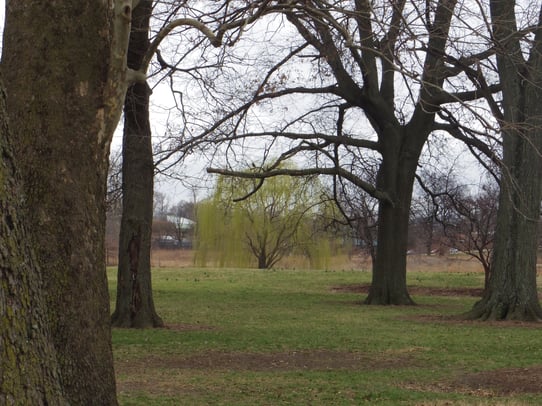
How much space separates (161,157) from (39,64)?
35.5ft

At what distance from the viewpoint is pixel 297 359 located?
1159cm

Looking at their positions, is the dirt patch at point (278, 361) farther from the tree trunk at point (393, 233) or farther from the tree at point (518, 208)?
the tree trunk at point (393, 233)

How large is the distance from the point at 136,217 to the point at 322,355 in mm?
4929

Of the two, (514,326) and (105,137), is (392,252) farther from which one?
(105,137)

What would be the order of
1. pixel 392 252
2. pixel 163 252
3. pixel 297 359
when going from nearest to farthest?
pixel 297 359
pixel 392 252
pixel 163 252

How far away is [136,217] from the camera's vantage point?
15.0 metres

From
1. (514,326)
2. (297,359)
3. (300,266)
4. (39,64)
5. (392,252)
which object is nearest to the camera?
(39,64)

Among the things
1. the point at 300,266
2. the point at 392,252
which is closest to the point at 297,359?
the point at 392,252

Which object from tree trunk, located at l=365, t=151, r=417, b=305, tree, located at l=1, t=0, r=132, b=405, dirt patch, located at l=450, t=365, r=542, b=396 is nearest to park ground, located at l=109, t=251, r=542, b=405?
dirt patch, located at l=450, t=365, r=542, b=396

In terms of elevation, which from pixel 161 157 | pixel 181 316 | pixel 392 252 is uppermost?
pixel 161 157

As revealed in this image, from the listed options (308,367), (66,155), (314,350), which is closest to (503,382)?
(308,367)

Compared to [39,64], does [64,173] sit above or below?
below

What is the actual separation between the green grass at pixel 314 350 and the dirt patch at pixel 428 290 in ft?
10.5

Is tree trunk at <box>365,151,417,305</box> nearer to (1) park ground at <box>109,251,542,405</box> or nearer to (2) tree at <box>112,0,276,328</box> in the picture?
(1) park ground at <box>109,251,542,405</box>
